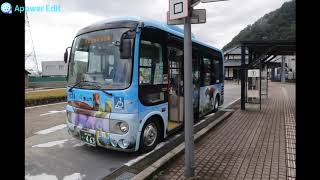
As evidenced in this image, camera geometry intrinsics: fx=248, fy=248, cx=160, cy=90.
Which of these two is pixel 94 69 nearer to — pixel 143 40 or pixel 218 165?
pixel 143 40

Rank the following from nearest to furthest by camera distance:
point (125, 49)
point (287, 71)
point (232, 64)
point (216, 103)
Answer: point (125, 49) < point (216, 103) < point (232, 64) < point (287, 71)

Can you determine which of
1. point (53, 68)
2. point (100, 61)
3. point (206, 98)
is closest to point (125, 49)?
point (100, 61)

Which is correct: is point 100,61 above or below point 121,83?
above

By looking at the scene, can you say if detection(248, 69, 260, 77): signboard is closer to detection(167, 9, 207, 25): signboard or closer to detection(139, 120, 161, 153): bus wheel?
detection(139, 120, 161, 153): bus wheel

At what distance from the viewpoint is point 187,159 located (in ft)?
12.9

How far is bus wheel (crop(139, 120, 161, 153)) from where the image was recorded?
522cm

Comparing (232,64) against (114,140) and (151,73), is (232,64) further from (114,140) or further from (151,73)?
(114,140)

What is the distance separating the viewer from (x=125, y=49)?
455 centimetres

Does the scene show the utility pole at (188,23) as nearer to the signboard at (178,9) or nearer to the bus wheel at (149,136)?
the signboard at (178,9)

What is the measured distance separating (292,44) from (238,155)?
301 inches

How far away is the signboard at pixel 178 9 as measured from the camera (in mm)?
3680

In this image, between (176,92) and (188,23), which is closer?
(188,23)

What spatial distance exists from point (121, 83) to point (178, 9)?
1.84 m

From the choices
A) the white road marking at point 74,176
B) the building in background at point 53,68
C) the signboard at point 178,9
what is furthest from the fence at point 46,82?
the signboard at point 178,9
